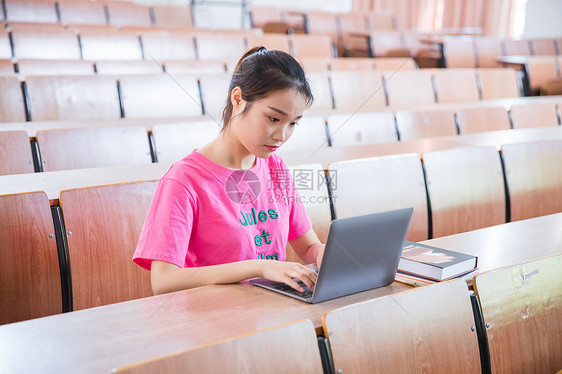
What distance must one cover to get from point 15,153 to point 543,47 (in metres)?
4.91

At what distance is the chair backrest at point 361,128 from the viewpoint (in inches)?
87.0

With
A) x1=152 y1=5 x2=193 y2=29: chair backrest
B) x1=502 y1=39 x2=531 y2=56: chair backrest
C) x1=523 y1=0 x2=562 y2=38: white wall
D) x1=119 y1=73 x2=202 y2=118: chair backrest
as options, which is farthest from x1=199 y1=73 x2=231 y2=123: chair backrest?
x1=523 y1=0 x2=562 y2=38: white wall

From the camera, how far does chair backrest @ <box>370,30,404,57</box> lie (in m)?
4.45

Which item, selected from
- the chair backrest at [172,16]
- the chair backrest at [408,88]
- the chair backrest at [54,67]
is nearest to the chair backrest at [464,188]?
the chair backrest at [408,88]

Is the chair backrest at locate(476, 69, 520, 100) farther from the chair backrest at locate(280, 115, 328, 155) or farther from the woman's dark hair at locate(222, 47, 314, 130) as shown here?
the woman's dark hair at locate(222, 47, 314, 130)

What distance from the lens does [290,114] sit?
2.95 ft

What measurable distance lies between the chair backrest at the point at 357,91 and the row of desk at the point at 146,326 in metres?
2.04

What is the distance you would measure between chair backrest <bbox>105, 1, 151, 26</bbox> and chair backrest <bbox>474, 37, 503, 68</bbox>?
2789 mm

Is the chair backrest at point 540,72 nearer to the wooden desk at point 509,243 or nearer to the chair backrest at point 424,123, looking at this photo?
the chair backrest at point 424,123

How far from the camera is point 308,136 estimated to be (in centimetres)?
212

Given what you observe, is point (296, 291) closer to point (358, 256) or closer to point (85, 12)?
point (358, 256)

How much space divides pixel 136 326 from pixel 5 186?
75 centimetres

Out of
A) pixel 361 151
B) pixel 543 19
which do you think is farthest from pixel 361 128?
pixel 543 19

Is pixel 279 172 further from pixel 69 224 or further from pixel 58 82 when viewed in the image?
pixel 58 82
